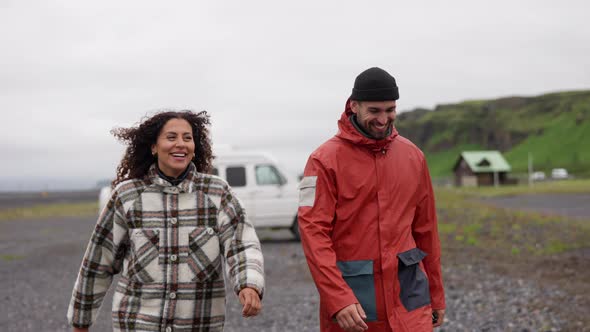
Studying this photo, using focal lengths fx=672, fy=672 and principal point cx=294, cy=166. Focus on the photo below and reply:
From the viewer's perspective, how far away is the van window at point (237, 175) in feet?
53.3

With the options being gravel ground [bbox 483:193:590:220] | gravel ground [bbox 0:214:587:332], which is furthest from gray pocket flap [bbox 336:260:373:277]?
gravel ground [bbox 483:193:590:220]

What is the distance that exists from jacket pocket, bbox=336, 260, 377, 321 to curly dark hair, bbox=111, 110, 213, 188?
104cm

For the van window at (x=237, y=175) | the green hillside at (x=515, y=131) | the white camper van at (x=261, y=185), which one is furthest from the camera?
the green hillside at (x=515, y=131)

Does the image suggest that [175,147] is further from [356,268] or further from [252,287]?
[356,268]

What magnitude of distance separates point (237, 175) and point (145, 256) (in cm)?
1299

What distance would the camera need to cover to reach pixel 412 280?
3529 mm

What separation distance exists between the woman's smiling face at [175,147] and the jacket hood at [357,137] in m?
0.79

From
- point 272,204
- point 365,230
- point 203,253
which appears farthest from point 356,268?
point 272,204

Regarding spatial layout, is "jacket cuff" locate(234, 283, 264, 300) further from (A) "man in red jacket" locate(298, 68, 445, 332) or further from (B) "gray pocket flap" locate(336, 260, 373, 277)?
(B) "gray pocket flap" locate(336, 260, 373, 277)

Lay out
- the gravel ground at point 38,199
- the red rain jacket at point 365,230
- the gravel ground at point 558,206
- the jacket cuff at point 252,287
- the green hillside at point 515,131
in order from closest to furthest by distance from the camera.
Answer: the jacket cuff at point 252,287, the red rain jacket at point 365,230, the gravel ground at point 558,206, the gravel ground at point 38,199, the green hillside at point 515,131

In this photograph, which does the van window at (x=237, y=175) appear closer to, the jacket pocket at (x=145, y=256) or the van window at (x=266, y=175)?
the van window at (x=266, y=175)

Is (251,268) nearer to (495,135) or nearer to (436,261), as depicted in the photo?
(436,261)

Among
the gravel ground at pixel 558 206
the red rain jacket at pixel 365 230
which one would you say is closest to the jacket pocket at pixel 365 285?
the red rain jacket at pixel 365 230

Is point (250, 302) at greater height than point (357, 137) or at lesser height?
lesser
